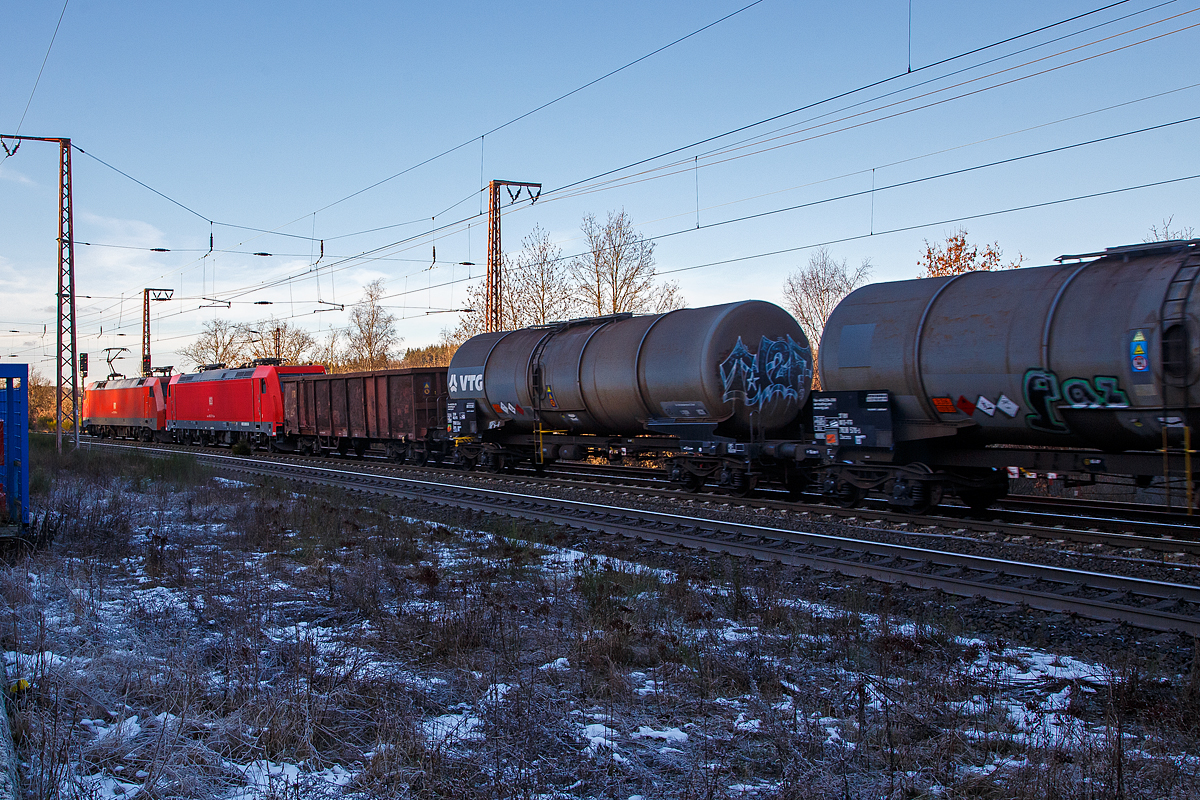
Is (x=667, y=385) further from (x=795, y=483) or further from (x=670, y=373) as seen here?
(x=795, y=483)

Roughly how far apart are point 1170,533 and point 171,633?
12.1 m

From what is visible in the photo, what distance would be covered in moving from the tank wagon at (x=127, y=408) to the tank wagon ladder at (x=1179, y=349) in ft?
141

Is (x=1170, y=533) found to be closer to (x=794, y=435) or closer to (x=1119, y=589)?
(x=1119, y=589)

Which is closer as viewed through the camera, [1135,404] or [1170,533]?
[1135,404]

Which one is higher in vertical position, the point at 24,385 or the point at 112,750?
the point at 24,385

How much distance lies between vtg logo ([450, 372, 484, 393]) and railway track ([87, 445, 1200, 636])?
5.17m

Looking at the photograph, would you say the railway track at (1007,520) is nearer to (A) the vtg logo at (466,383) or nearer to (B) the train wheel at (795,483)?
(B) the train wheel at (795,483)

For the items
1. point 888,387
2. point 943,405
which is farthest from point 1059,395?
point 888,387

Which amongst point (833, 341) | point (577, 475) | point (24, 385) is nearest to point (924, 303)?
point (833, 341)

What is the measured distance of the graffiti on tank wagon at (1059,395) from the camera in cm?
969

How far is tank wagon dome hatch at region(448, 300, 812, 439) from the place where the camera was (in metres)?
14.3

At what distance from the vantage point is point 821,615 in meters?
6.93

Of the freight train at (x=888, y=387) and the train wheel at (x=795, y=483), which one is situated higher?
the freight train at (x=888, y=387)

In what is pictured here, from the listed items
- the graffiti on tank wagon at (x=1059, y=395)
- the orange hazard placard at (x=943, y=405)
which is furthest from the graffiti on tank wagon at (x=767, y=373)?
the graffiti on tank wagon at (x=1059, y=395)
